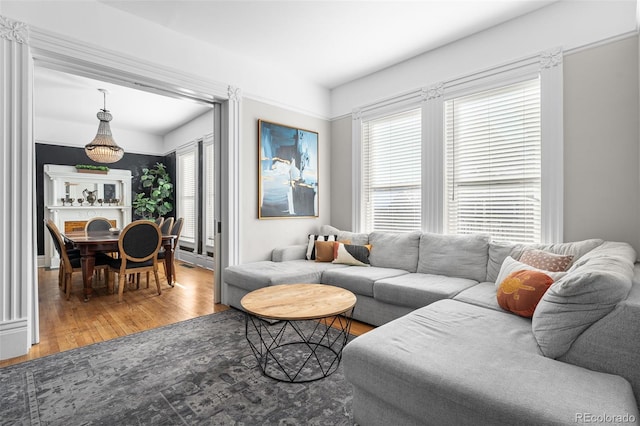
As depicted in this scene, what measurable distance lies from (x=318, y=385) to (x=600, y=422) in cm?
138

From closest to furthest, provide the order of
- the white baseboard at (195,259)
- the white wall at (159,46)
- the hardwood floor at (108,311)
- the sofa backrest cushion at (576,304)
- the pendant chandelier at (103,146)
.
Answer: the sofa backrest cushion at (576,304), the white wall at (159,46), the hardwood floor at (108,311), the pendant chandelier at (103,146), the white baseboard at (195,259)

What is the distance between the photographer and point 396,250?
3604mm

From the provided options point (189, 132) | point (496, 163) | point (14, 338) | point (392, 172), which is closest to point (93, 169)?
point (189, 132)

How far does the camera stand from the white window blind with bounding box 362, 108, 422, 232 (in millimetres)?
3902

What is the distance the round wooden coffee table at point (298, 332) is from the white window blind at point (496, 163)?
70.9 inches

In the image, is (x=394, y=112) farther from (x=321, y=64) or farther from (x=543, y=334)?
(x=543, y=334)

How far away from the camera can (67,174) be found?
6.36 metres

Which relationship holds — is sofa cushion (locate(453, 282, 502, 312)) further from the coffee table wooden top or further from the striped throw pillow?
the striped throw pillow

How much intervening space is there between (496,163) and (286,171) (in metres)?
2.42

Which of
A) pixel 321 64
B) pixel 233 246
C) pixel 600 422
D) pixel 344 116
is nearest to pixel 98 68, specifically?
pixel 233 246

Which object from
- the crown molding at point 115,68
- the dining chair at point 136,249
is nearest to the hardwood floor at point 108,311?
the dining chair at point 136,249

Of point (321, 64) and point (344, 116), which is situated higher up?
point (321, 64)

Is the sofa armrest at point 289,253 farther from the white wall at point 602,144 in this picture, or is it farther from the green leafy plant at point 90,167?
the green leafy plant at point 90,167

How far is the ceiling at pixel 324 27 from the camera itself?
287 cm
